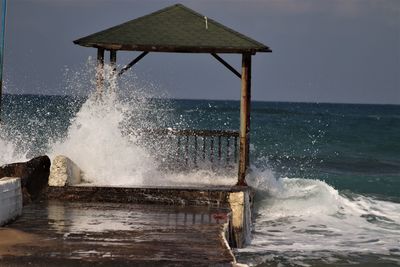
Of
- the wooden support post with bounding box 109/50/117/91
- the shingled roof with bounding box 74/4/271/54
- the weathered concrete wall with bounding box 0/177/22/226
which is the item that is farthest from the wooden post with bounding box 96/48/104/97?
the weathered concrete wall with bounding box 0/177/22/226

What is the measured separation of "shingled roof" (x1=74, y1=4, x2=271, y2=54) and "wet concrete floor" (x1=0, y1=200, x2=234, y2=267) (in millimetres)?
2870

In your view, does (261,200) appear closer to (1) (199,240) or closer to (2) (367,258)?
(2) (367,258)

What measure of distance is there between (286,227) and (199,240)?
628 cm

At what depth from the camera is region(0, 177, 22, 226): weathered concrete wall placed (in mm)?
9281

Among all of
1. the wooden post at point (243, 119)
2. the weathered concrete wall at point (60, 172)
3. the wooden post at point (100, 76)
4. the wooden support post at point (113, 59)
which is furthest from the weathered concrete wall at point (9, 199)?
the wooden support post at point (113, 59)

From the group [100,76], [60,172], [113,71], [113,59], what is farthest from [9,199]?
[113,59]

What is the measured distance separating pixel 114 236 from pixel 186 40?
5183 mm

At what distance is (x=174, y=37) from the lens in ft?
44.5

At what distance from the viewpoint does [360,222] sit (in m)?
17.0

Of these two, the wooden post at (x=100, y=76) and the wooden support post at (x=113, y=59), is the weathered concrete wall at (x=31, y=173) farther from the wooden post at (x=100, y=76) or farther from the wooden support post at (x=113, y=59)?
the wooden support post at (x=113, y=59)

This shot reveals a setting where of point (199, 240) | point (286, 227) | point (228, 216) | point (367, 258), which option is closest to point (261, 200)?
point (286, 227)

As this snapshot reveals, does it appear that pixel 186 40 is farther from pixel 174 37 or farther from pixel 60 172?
pixel 60 172

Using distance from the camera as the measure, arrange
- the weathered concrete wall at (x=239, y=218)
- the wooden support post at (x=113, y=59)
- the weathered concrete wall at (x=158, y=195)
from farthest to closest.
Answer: the wooden support post at (x=113, y=59), the weathered concrete wall at (x=158, y=195), the weathered concrete wall at (x=239, y=218)

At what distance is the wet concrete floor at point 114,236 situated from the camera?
7.78 m
